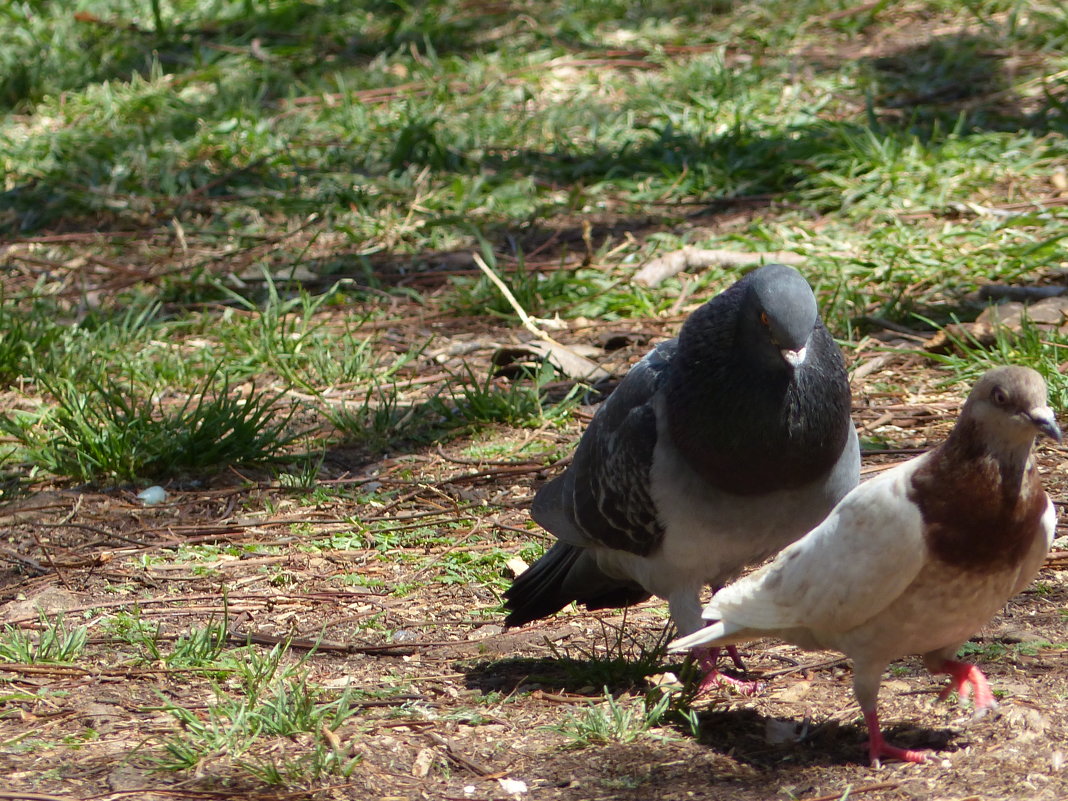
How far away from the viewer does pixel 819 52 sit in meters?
8.70

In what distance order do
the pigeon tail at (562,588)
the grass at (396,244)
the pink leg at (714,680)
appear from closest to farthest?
1. the pink leg at (714,680)
2. the pigeon tail at (562,588)
3. the grass at (396,244)

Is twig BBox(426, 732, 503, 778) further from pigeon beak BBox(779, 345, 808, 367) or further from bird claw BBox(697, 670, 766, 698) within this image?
pigeon beak BBox(779, 345, 808, 367)

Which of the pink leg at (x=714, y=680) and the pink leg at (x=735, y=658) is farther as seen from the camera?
the pink leg at (x=735, y=658)

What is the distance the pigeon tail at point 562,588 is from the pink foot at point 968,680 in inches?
42.7

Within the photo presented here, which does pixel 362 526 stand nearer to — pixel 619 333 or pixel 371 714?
pixel 371 714

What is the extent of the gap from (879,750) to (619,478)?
1004 mm

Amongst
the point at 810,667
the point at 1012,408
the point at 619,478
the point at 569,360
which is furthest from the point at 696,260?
the point at 1012,408

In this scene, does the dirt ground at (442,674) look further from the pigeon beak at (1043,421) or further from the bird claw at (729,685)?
the pigeon beak at (1043,421)

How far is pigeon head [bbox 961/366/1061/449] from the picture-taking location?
2451 millimetres

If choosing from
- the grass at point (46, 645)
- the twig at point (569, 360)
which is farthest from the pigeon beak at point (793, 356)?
the twig at point (569, 360)

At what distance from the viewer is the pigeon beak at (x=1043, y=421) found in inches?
94.9

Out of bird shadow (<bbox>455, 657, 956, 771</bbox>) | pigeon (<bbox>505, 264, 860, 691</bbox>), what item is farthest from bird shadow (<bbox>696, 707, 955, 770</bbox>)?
pigeon (<bbox>505, 264, 860, 691</bbox>)

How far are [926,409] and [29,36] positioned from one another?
7.69 metres

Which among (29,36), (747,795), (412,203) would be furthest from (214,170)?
(747,795)
